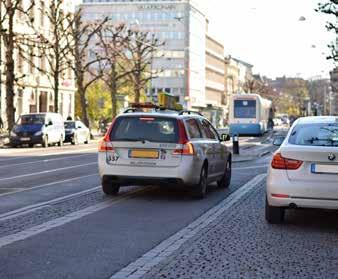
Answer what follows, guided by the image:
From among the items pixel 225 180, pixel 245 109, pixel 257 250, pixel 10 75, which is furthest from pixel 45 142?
pixel 257 250

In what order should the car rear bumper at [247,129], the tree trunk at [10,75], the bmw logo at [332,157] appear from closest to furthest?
the bmw logo at [332,157], the tree trunk at [10,75], the car rear bumper at [247,129]

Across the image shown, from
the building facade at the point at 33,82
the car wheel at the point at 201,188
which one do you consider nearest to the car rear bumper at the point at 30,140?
the building facade at the point at 33,82

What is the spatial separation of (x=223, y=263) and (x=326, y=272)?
1.03 metres

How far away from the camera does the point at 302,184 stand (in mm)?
9414

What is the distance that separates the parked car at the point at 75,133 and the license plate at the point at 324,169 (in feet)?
114

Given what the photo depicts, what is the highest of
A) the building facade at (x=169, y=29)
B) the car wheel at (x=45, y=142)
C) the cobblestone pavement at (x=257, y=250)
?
the building facade at (x=169, y=29)

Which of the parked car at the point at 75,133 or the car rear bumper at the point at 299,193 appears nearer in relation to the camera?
the car rear bumper at the point at 299,193

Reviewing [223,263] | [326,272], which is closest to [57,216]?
[223,263]

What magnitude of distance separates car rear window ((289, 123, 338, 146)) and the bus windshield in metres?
42.9

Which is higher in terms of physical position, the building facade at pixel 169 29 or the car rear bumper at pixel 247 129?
the building facade at pixel 169 29

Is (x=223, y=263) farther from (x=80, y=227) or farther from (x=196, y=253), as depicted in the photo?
(x=80, y=227)

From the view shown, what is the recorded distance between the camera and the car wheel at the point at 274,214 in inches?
389

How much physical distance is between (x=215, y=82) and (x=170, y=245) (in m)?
146

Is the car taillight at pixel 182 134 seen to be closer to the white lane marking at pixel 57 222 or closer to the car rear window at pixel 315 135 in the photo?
the white lane marking at pixel 57 222
